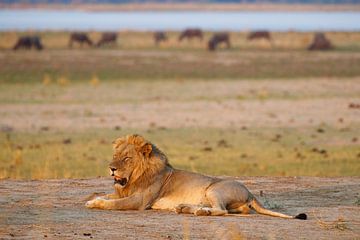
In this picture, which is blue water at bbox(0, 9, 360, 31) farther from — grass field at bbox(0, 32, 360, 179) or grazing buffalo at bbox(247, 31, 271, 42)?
grass field at bbox(0, 32, 360, 179)

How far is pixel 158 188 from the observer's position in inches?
394

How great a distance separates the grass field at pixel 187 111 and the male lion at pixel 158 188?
16.2 ft

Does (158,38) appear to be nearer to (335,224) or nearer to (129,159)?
(129,159)

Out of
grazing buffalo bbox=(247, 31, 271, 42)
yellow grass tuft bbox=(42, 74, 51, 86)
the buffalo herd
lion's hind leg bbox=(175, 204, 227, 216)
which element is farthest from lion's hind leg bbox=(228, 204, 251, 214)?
grazing buffalo bbox=(247, 31, 271, 42)

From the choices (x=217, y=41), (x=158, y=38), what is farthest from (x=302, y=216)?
(x=158, y=38)

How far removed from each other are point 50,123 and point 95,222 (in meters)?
13.3

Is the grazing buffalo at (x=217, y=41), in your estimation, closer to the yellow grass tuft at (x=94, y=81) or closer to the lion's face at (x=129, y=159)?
the yellow grass tuft at (x=94, y=81)

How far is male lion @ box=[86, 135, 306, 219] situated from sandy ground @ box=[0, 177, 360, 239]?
115 millimetres

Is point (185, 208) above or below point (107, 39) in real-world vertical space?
above

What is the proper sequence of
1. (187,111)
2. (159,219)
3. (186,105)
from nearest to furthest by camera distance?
(159,219) < (187,111) < (186,105)

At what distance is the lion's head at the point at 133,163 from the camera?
987cm

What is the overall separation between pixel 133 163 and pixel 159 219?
64cm

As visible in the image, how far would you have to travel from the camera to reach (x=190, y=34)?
59.9m

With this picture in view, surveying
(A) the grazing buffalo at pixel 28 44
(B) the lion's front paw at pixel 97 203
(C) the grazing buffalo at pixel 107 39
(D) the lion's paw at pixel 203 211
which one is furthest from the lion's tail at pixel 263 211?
(C) the grazing buffalo at pixel 107 39
